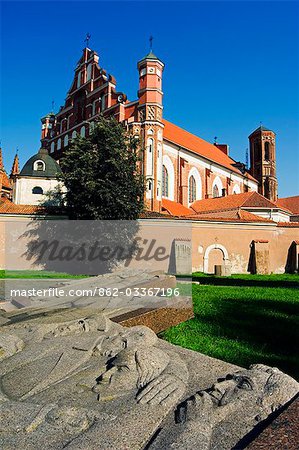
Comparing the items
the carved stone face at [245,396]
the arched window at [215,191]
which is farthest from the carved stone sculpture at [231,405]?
the arched window at [215,191]

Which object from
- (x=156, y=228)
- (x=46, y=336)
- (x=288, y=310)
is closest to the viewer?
(x=46, y=336)

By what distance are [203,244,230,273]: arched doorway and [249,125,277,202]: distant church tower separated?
87.1 ft

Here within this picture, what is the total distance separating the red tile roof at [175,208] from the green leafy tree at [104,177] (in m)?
6.78

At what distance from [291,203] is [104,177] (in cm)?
3033

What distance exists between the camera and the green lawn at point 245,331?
4.67 meters

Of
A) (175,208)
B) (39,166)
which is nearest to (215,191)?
(175,208)

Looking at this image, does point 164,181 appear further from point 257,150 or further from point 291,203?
point 257,150

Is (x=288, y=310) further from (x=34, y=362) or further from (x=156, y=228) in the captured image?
(x=156, y=228)

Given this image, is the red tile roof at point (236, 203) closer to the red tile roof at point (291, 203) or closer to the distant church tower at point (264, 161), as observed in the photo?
the red tile roof at point (291, 203)

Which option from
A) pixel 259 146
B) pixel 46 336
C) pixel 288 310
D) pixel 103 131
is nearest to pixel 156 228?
pixel 103 131

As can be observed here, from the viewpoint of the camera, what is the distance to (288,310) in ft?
24.5

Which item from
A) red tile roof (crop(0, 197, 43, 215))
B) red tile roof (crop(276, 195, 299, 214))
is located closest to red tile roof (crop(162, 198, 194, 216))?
red tile roof (crop(0, 197, 43, 215))

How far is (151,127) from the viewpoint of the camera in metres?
24.4

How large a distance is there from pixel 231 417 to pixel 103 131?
56.5ft
